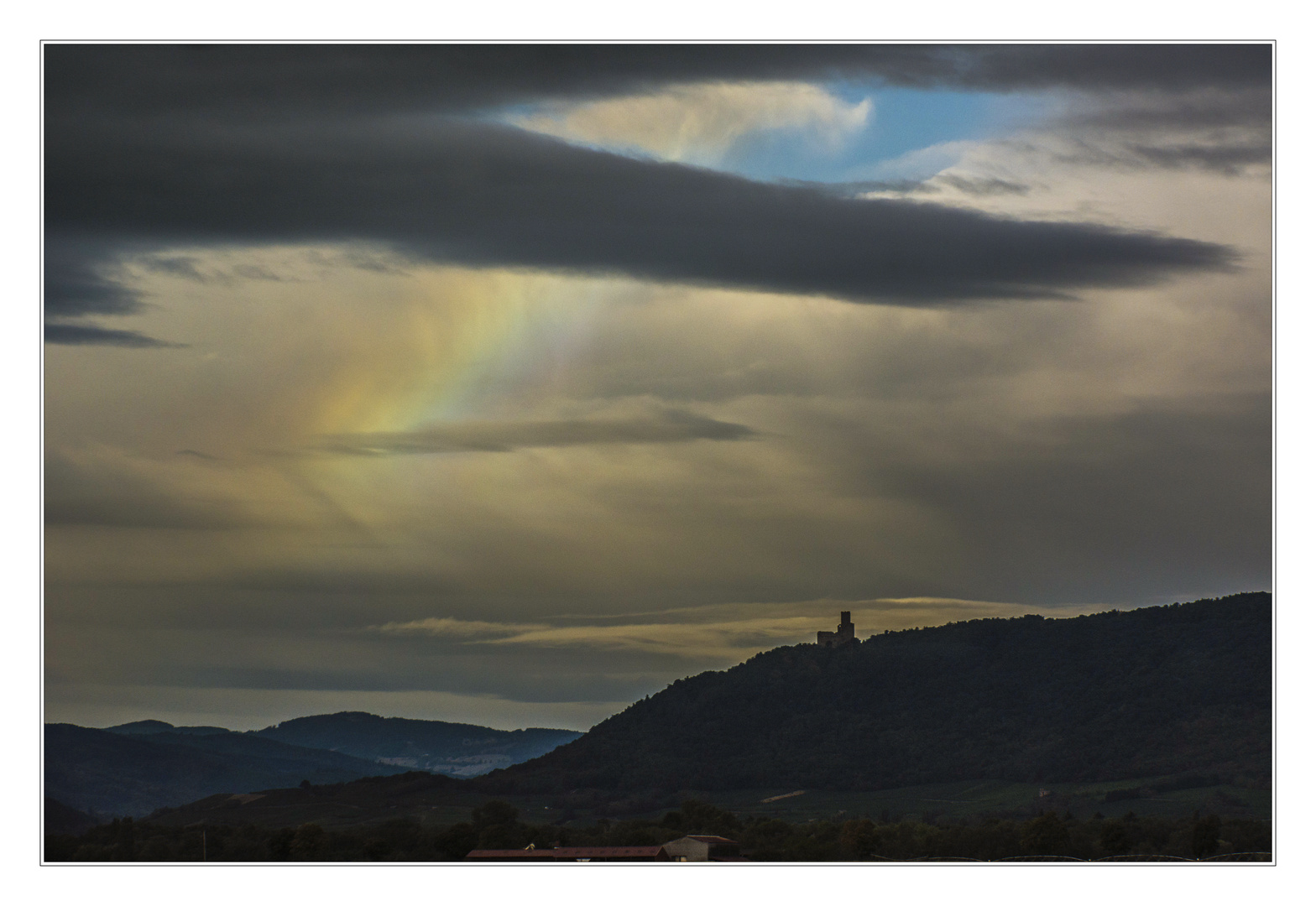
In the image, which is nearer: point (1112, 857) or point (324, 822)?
point (1112, 857)

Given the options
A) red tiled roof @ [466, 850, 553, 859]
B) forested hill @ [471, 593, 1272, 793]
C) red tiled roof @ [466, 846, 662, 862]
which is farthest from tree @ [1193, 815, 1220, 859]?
forested hill @ [471, 593, 1272, 793]

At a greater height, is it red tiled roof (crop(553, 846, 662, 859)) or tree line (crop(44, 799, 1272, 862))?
red tiled roof (crop(553, 846, 662, 859))

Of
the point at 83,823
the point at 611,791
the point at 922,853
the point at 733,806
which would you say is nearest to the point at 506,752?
the point at 611,791

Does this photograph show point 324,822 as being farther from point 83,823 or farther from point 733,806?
point 733,806

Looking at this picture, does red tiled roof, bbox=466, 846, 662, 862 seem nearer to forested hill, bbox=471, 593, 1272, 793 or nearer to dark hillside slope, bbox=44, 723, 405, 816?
dark hillside slope, bbox=44, 723, 405, 816

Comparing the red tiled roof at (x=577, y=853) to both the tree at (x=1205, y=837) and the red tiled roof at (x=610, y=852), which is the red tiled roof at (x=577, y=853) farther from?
the tree at (x=1205, y=837)

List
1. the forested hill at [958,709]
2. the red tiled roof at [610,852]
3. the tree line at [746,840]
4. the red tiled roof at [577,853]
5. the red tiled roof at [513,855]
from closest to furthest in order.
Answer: the red tiled roof at [513,855], the red tiled roof at [577,853], the red tiled roof at [610,852], the tree line at [746,840], the forested hill at [958,709]

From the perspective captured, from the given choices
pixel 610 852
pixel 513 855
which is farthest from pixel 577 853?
pixel 513 855

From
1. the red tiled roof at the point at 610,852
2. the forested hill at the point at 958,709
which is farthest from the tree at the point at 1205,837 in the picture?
the forested hill at the point at 958,709
